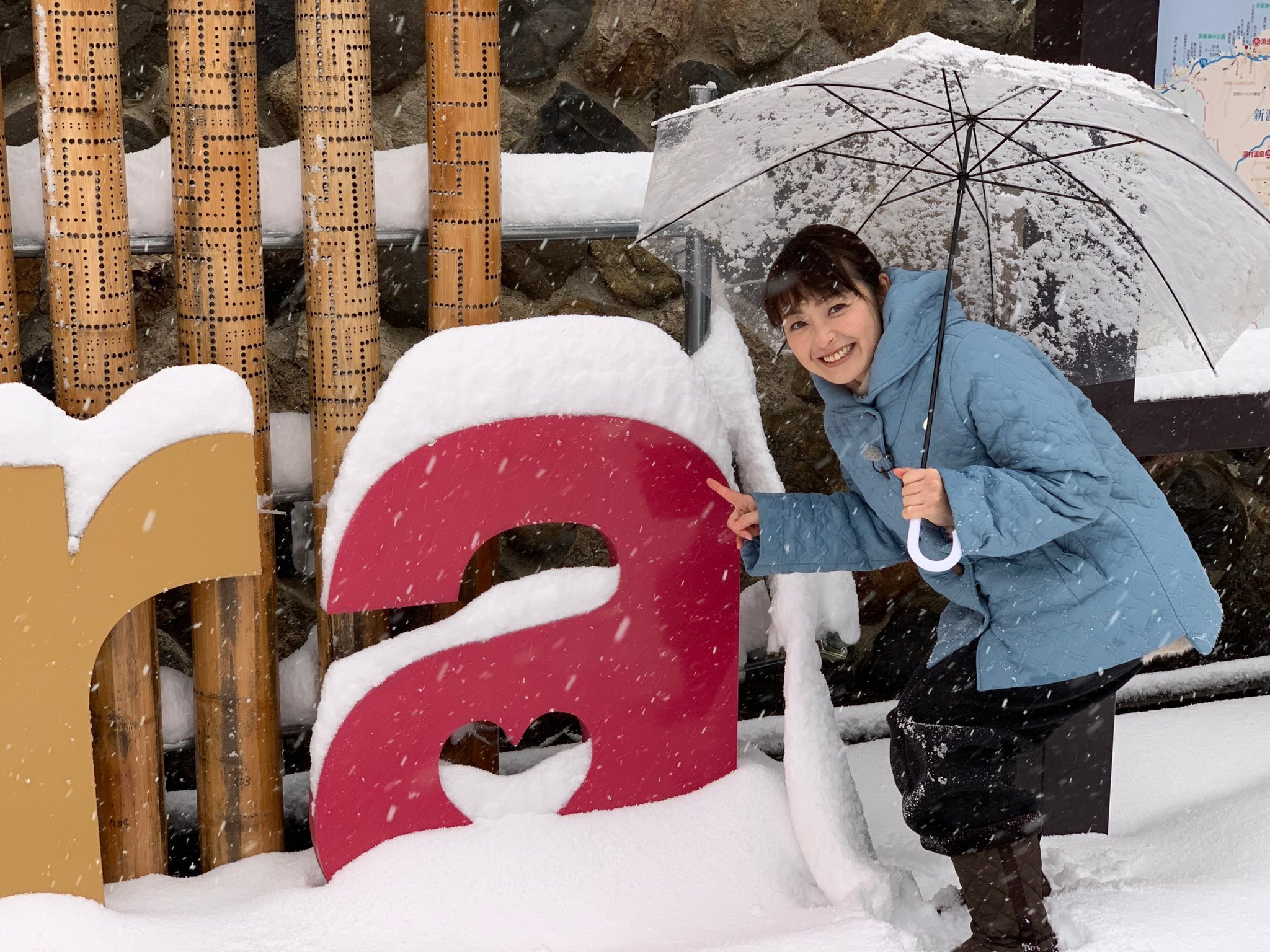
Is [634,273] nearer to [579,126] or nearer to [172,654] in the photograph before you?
[579,126]

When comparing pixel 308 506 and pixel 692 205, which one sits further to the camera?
pixel 308 506

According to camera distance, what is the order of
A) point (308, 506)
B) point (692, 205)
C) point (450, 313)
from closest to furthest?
point (692, 205) < point (450, 313) < point (308, 506)

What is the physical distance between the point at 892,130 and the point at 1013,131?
0.59ft

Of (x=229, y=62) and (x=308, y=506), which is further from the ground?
(x=229, y=62)

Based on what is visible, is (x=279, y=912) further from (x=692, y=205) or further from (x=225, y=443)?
(x=692, y=205)

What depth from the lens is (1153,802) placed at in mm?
2580

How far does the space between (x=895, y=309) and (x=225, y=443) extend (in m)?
0.97

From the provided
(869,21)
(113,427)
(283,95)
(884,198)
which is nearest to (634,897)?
(113,427)

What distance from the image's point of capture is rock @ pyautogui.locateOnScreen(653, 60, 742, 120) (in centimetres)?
259

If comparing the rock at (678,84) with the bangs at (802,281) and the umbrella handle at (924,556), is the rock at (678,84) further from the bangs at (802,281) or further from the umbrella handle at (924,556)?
the umbrella handle at (924,556)

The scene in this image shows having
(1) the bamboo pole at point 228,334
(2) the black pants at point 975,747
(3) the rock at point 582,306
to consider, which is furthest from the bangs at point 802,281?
(1) the bamboo pole at point 228,334

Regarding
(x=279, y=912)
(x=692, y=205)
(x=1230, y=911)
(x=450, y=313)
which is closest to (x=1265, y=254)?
(x=692, y=205)

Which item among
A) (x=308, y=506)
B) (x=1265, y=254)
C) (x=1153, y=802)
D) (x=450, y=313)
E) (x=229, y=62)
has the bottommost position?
(x=1153, y=802)

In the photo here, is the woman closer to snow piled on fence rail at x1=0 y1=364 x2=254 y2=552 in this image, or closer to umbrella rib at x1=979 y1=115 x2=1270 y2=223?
umbrella rib at x1=979 y1=115 x2=1270 y2=223
